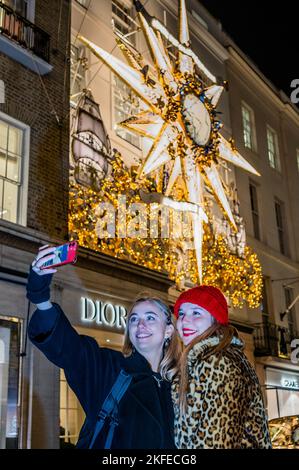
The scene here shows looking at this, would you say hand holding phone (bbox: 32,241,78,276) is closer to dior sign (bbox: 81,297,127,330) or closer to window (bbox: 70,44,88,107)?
dior sign (bbox: 81,297,127,330)

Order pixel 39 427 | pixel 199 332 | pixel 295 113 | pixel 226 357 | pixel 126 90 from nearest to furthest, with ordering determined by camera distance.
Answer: pixel 226 357 → pixel 199 332 → pixel 39 427 → pixel 126 90 → pixel 295 113

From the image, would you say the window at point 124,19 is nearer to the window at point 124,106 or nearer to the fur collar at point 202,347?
the window at point 124,106

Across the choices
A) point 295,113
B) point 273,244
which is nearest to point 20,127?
point 273,244

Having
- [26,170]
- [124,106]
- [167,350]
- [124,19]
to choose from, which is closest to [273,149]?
[124,19]

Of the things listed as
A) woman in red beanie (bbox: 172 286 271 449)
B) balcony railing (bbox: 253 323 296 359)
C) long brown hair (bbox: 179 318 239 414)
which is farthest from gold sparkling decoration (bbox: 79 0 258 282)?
woman in red beanie (bbox: 172 286 271 449)

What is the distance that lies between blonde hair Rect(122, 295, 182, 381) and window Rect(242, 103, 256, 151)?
58.6 feet

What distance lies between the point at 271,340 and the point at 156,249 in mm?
7217

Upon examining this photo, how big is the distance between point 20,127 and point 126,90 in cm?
455

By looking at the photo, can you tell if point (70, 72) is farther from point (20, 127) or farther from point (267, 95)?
point (267, 95)

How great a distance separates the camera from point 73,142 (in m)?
11.5

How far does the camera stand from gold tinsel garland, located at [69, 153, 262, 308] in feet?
37.2

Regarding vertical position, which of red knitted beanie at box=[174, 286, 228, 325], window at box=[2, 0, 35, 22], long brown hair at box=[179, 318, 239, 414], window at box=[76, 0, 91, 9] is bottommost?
long brown hair at box=[179, 318, 239, 414]

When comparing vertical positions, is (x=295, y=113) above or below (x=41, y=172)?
above

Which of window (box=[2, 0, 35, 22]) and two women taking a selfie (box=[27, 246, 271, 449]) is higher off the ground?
window (box=[2, 0, 35, 22])
